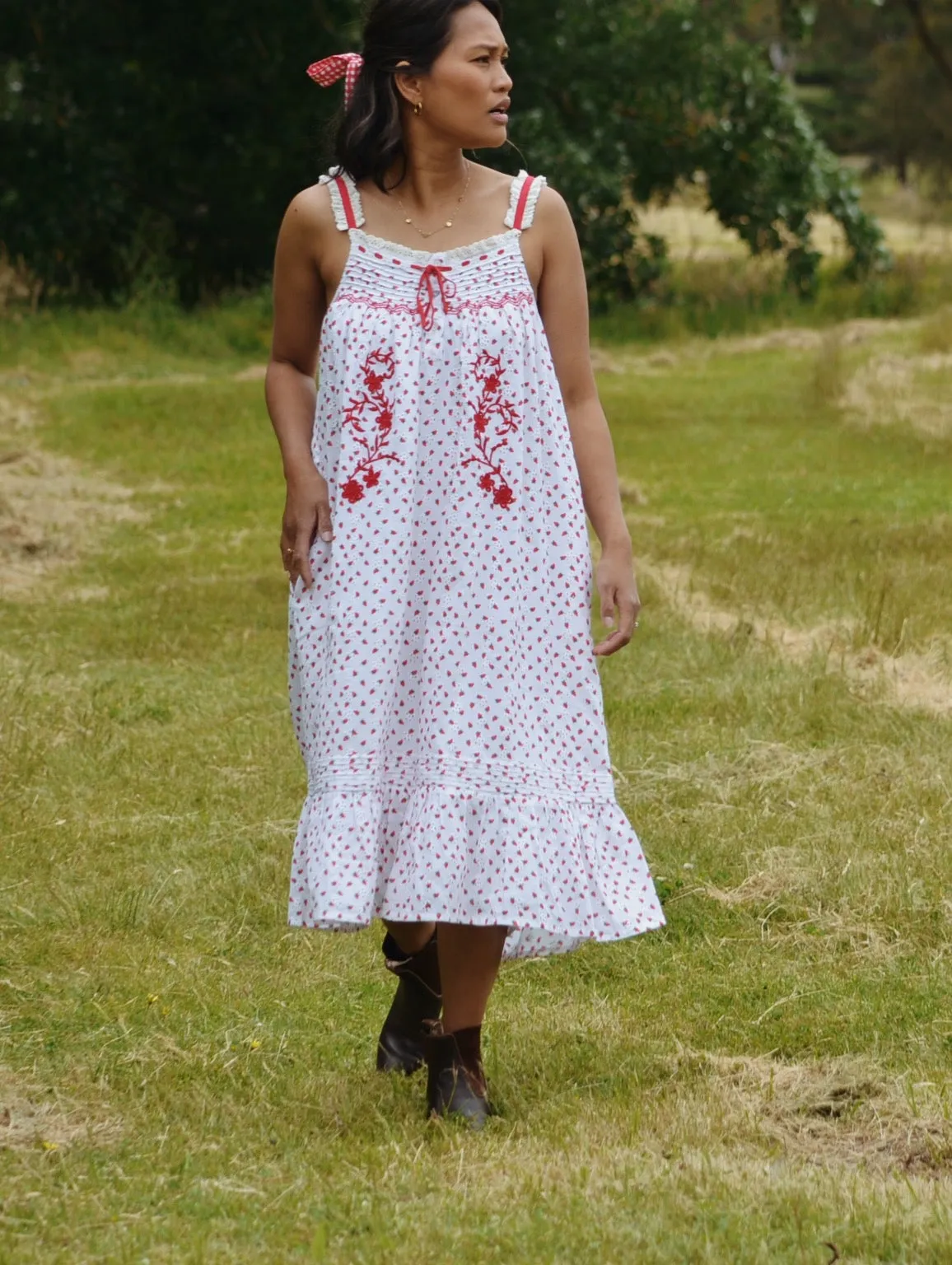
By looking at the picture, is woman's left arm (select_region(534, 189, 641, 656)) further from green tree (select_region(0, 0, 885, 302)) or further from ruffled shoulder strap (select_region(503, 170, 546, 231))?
green tree (select_region(0, 0, 885, 302))

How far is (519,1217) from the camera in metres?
3.18

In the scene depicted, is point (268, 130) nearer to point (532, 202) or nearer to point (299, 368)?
point (299, 368)

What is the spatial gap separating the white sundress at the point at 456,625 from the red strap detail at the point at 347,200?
0.02 m

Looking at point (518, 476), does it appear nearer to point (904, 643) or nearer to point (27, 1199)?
point (27, 1199)

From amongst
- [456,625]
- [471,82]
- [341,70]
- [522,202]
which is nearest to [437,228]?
[522,202]

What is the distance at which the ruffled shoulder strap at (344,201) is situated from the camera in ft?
12.2

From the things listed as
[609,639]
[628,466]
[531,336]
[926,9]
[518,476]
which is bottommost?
[628,466]

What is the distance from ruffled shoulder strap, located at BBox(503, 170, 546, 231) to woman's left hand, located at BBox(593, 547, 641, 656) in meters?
0.61

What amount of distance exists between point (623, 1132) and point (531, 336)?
1.43 m

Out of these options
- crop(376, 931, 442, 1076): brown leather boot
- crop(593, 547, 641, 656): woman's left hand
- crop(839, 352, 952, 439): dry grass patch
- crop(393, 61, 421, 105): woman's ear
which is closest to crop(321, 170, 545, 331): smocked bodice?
crop(393, 61, 421, 105): woman's ear

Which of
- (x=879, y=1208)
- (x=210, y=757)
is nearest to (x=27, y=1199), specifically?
(x=879, y=1208)

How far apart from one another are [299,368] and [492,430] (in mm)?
486

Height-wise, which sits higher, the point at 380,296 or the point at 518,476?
the point at 380,296

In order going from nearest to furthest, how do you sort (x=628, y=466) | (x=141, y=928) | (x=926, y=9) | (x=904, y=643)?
1. (x=141, y=928)
2. (x=904, y=643)
3. (x=628, y=466)
4. (x=926, y=9)
